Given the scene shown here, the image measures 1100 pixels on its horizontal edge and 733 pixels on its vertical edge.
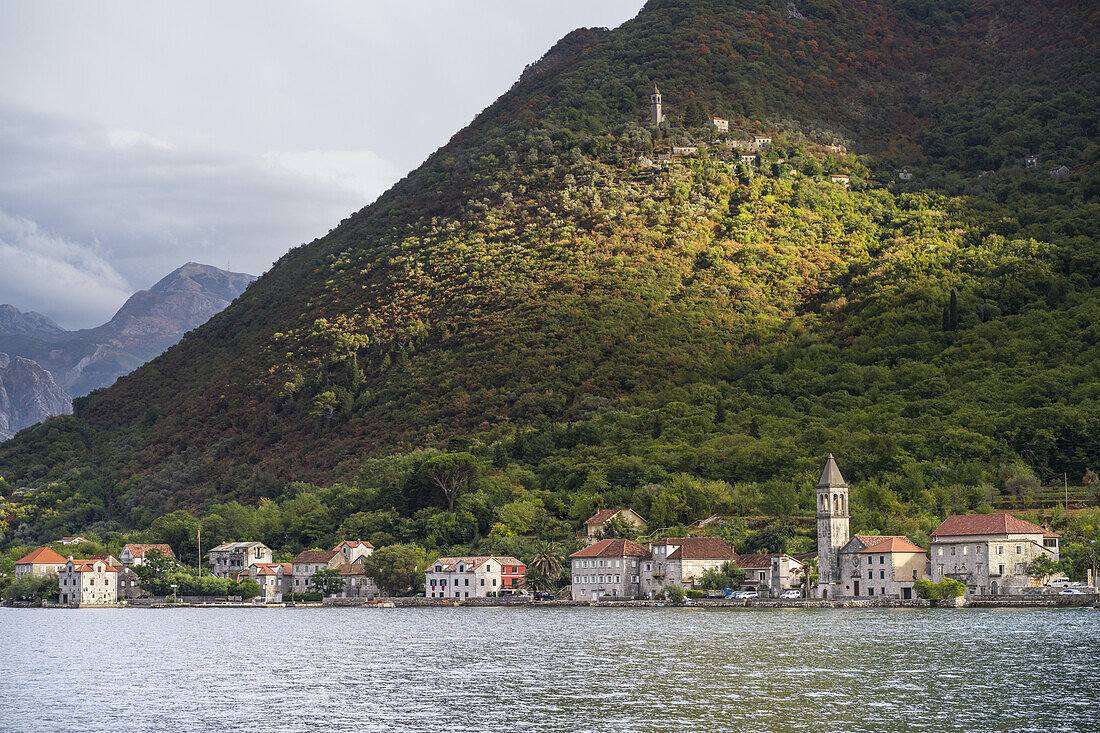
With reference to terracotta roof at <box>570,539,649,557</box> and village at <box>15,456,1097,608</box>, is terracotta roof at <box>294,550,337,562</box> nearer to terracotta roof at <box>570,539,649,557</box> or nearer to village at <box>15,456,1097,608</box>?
village at <box>15,456,1097,608</box>

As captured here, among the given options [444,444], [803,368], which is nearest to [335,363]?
[444,444]

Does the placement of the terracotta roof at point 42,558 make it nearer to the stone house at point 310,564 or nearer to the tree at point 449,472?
the stone house at point 310,564

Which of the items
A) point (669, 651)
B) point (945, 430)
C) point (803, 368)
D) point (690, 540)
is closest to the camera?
point (669, 651)

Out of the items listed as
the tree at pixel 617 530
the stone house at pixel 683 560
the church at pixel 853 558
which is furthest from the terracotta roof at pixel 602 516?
the church at pixel 853 558

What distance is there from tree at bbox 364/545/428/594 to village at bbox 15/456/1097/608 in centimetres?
94

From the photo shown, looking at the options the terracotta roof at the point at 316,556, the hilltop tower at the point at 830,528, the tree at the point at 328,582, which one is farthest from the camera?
the terracotta roof at the point at 316,556

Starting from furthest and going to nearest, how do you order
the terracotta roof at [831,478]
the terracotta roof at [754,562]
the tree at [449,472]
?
the tree at [449,472] → the terracotta roof at [754,562] → the terracotta roof at [831,478]

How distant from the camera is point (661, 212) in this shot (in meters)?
181

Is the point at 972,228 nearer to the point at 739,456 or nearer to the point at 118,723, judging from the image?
the point at 739,456

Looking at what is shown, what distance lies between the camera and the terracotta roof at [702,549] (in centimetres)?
10700

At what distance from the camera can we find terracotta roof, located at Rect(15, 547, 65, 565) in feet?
456

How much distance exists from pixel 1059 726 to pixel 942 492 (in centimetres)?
7171

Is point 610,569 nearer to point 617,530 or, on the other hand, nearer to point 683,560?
point 683,560

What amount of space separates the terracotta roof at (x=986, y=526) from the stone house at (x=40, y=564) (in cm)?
8738
